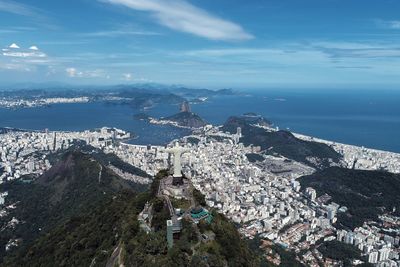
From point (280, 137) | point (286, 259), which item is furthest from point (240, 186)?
point (280, 137)

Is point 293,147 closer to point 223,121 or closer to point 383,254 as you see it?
point 383,254

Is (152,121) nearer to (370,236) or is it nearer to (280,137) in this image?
(280,137)

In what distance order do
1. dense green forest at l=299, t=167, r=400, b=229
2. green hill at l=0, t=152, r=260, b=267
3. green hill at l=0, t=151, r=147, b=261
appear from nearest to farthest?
1. green hill at l=0, t=152, r=260, b=267
2. green hill at l=0, t=151, r=147, b=261
3. dense green forest at l=299, t=167, r=400, b=229

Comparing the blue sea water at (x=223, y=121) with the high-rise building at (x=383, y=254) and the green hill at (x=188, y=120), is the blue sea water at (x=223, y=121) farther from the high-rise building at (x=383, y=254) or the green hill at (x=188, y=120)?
the high-rise building at (x=383, y=254)

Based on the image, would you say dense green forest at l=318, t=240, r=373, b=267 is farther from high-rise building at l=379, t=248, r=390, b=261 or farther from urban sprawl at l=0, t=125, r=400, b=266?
high-rise building at l=379, t=248, r=390, b=261

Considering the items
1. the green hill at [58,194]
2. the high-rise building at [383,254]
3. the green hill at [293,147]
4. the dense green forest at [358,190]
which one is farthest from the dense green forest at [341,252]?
the green hill at [293,147]

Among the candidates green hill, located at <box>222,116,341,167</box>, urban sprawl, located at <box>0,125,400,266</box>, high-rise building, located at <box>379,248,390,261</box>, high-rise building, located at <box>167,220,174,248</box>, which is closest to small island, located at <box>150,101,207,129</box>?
urban sprawl, located at <box>0,125,400,266</box>

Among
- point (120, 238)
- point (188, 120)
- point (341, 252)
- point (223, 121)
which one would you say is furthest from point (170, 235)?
point (223, 121)

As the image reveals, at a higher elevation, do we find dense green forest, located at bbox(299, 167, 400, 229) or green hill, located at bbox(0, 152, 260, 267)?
green hill, located at bbox(0, 152, 260, 267)

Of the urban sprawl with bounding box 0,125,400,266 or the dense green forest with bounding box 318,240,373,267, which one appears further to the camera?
the urban sprawl with bounding box 0,125,400,266
